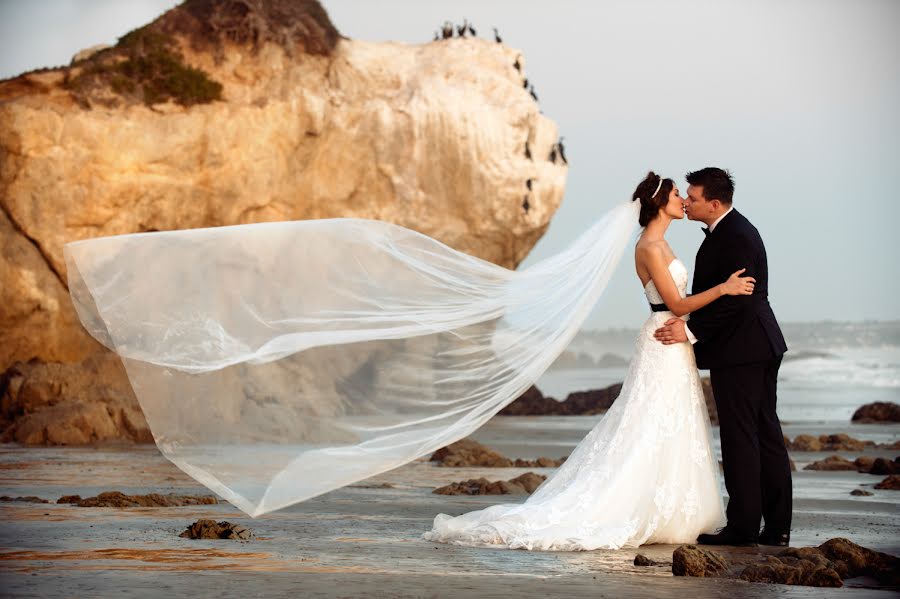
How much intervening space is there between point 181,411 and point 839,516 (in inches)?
188

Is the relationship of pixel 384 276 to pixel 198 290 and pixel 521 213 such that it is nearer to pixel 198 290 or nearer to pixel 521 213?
pixel 198 290

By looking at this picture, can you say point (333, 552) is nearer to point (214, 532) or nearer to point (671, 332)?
point (214, 532)

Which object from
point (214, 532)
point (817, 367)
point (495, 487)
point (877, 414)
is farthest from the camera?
point (817, 367)

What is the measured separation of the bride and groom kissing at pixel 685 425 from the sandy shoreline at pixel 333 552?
24 cm

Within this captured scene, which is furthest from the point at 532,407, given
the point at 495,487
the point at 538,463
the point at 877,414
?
the point at 495,487

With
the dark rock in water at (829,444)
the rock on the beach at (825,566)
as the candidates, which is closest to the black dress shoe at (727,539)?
the rock on the beach at (825,566)

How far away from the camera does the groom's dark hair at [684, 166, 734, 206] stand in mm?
7770

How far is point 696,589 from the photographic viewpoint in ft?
19.0

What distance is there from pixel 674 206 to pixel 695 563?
2.59m

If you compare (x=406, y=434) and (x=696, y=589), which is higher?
(x=406, y=434)

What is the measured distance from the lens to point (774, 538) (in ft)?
24.7

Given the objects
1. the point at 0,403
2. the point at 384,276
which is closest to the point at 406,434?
the point at 384,276

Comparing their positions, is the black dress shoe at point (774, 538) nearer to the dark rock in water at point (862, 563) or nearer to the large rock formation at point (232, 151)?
the dark rock in water at point (862, 563)

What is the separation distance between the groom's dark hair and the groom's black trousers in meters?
1.06
